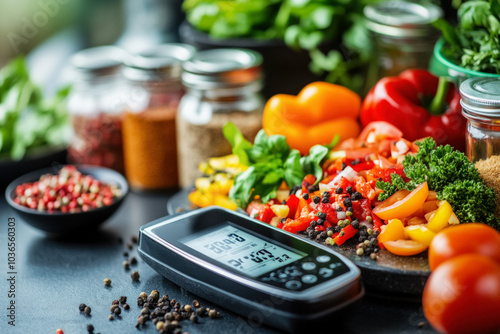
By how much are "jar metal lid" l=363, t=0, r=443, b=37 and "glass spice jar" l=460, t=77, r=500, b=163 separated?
423mm

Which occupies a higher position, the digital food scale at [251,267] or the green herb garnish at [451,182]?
the green herb garnish at [451,182]

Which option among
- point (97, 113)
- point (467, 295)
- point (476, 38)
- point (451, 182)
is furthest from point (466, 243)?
point (97, 113)

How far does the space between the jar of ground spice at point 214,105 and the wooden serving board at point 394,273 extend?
621 millimetres

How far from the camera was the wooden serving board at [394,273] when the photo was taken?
1.22m

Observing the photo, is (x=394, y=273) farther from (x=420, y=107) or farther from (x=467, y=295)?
(x=420, y=107)

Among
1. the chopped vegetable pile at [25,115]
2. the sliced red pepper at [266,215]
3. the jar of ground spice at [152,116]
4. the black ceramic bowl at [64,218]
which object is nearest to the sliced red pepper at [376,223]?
the sliced red pepper at [266,215]

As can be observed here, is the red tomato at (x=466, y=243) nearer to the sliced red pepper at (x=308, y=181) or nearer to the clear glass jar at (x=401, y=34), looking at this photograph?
the sliced red pepper at (x=308, y=181)

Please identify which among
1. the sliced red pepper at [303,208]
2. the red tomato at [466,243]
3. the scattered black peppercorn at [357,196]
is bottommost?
the sliced red pepper at [303,208]

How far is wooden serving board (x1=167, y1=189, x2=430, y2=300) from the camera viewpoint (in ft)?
4.01

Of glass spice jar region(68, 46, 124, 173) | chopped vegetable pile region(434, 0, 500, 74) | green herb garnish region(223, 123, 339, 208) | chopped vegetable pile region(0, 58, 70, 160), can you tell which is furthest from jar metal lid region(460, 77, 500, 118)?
chopped vegetable pile region(0, 58, 70, 160)

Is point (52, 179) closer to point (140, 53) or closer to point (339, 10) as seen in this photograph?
point (140, 53)

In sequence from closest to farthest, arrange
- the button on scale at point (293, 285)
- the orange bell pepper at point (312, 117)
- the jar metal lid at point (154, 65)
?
the button on scale at point (293, 285)
the orange bell pepper at point (312, 117)
the jar metal lid at point (154, 65)

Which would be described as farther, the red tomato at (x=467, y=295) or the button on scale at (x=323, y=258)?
the button on scale at (x=323, y=258)

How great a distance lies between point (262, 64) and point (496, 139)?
823mm
